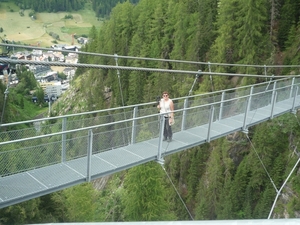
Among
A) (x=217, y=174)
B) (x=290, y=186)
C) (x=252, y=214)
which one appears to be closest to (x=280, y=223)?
(x=290, y=186)

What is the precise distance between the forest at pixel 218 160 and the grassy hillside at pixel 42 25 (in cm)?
9478

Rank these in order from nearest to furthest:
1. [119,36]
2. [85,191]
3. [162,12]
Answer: [85,191], [162,12], [119,36]

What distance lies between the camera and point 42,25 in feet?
435

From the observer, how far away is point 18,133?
5602mm

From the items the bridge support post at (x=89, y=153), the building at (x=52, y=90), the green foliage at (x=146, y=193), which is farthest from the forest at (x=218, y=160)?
the building at (x=52, y=90)

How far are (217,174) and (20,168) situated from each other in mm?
18409

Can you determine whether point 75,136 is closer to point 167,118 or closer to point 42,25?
point 167,118

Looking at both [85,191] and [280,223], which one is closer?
[280,223]

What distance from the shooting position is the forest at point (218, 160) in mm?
18188

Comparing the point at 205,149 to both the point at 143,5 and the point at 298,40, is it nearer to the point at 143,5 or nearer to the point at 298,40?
the point at 298,40

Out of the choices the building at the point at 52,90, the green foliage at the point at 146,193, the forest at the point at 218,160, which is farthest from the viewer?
the building at the point at 52,90

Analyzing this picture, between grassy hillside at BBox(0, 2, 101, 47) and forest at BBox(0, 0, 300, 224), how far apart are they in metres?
94.8

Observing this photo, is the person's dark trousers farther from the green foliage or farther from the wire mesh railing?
the green foliage

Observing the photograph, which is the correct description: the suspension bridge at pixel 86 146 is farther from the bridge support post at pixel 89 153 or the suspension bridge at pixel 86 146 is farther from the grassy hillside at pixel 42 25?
the grassy hillside at pixel 42 25
